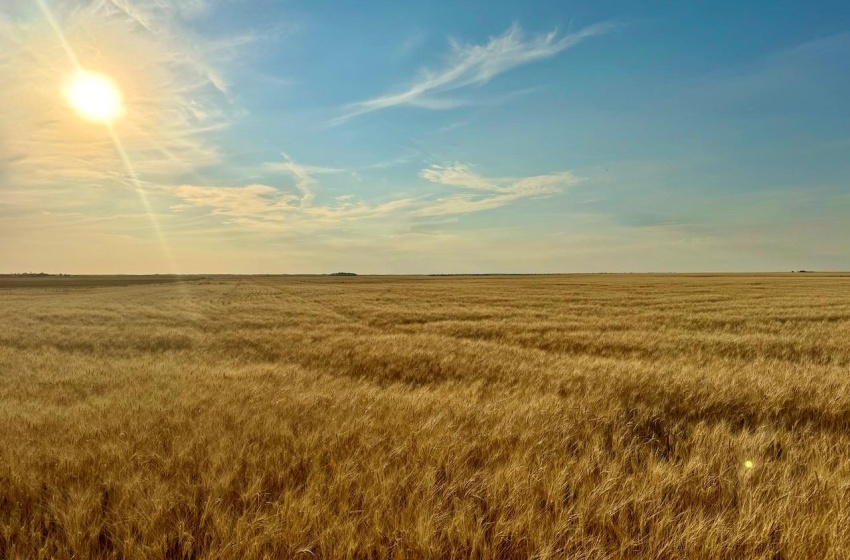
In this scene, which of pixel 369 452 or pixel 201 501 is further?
pixel 369 452

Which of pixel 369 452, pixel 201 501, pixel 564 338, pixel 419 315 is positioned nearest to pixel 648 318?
pixel 564 338

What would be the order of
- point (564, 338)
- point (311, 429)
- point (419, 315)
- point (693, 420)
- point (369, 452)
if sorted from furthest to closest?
point (419, 315) → point (564, 338) → point (693, 420) → point (311, 429) → point (369, 452)

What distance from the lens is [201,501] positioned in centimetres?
313

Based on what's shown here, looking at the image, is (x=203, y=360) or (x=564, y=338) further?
(x=564, y=338)

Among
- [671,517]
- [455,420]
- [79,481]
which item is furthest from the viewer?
[455,420]

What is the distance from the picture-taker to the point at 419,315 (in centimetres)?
2306

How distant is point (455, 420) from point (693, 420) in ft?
10.3

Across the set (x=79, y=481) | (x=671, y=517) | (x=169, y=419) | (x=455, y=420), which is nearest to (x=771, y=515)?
(x=671, y=517)

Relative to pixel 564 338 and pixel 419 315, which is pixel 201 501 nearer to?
pixel 564 338

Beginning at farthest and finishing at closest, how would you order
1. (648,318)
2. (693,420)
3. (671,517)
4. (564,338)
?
(648,318) < (564,338) < (693,420) < (671,517)

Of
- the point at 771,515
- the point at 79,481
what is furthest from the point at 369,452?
the point at 771,515

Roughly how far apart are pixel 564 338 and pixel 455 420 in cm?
985

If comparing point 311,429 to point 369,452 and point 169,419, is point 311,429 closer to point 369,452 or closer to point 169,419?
point 369,452

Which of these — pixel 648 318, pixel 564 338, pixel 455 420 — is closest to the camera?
pixel 455 420
